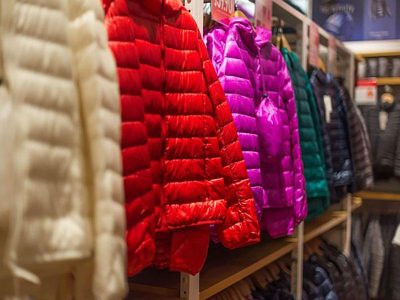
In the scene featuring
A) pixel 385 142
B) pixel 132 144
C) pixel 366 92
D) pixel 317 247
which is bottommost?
pixel 317 247

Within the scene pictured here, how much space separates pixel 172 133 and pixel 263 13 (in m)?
0.98

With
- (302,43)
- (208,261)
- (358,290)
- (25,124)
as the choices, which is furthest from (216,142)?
(358,290)

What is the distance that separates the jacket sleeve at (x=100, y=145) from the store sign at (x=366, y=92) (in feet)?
10.6

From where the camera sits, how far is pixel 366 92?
389cm

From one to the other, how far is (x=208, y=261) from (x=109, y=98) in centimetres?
122

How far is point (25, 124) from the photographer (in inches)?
32.6

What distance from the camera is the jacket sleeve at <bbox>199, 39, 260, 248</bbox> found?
143 cm

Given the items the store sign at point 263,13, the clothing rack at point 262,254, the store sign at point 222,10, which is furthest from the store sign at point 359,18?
the store sign at point 222,10

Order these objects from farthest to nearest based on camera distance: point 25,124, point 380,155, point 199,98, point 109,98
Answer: point 380,155 → point 199,98 → point 109,98 → point 25,124

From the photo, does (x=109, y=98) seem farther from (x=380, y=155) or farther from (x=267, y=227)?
(x=380, y=155)

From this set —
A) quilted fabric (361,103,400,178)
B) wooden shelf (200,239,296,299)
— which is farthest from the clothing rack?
quilted fabric (361,103,400,178)

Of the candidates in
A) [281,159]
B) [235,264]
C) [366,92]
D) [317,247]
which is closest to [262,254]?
[235,264]

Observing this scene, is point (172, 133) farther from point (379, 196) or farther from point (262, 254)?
point (379, 196)

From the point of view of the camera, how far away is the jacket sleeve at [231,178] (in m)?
1.43
